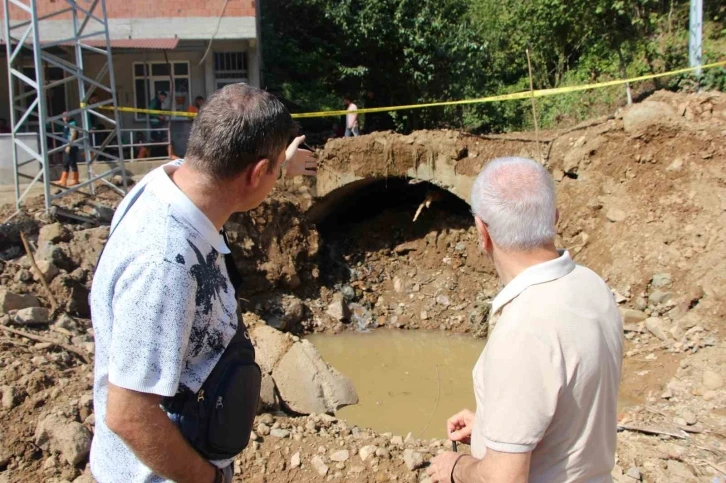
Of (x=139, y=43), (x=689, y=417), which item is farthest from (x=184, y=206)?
(x=139, y=43)

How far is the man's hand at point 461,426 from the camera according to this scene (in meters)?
2.03

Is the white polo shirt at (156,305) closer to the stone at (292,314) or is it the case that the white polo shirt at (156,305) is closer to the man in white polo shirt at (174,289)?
the man in white polo shirt at (174,289)

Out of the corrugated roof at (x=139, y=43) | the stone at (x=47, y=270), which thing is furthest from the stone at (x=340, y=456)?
the corrugated roof at (x=139, y=43)

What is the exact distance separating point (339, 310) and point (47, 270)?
176 inches

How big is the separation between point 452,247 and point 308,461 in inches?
281

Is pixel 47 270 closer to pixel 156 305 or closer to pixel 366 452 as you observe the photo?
pixel 366 452

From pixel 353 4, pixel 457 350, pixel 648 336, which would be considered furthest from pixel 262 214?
pixel 353 4

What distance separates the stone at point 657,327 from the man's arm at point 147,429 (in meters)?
6.49

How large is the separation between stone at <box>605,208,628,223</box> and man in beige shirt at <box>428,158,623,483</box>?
7156mm

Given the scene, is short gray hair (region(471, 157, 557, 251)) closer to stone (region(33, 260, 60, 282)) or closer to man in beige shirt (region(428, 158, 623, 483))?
man in beige shirt (region(428, 158, 623, 483))

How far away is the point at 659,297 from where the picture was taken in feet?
23.7

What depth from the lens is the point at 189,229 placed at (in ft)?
4.57

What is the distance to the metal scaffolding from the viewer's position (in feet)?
24.6

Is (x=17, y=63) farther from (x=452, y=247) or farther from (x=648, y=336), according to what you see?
(x=648, y=336)
